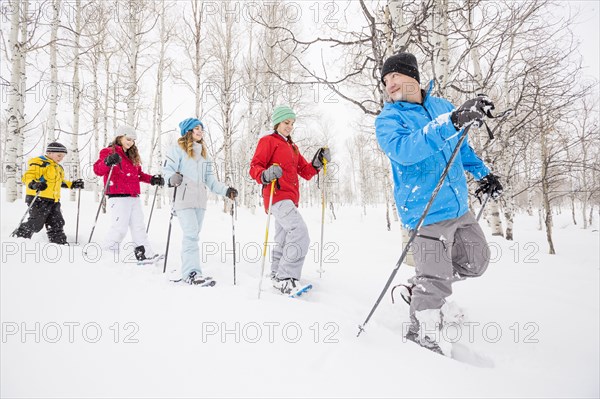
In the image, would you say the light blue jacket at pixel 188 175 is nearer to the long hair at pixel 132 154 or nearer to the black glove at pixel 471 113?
the long hair at pixel 132 154

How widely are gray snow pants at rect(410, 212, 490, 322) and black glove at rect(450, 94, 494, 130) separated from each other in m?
0.80

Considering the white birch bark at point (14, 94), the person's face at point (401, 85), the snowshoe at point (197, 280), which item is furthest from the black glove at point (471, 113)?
the white birch bark at point (14, 94)

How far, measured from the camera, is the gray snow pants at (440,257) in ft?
7.23

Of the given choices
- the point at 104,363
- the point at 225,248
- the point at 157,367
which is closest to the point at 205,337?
the point at 157,367

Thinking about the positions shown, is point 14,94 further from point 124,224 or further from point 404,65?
point 404,65

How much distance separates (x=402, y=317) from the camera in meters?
2.91

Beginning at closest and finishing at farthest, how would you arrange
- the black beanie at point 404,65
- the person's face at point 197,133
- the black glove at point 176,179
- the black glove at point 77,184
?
the black beanie at point 404,65 → the black glove at point 176,179 → the person's face at point 197,133 → the black glove at point 77,184

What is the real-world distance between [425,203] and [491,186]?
96 centimetres

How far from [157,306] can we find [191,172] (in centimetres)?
191

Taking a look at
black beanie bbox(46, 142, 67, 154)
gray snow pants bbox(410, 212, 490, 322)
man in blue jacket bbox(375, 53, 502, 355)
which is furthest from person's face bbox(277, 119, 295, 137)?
black beanie bbox(46, 142, 67, 154)

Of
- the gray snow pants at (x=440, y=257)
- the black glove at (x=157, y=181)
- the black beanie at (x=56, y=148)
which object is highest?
the black beanie at (x=56, y=148)

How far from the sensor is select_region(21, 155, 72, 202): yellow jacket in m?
5.28

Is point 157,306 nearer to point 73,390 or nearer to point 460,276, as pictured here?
point 73,390

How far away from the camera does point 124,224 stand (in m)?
4.53
